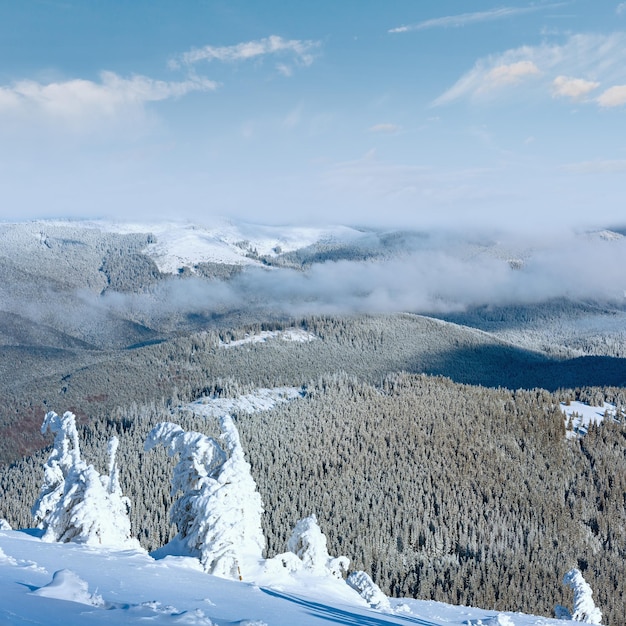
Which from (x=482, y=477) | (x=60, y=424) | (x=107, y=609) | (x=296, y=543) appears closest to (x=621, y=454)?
(x=482, y=477)

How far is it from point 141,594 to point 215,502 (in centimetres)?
746

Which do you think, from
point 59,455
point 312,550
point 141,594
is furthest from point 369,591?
point 59,455

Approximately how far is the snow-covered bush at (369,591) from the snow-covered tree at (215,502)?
1191cm

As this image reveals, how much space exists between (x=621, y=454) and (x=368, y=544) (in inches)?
4184

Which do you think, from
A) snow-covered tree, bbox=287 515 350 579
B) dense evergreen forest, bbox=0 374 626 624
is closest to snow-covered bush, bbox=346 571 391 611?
snow-covered tree, bbox=287 515 350 579

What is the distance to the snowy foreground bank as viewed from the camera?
19531 mm

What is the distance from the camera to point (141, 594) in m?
23.2

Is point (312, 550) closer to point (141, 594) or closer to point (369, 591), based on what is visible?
point (369, 591)

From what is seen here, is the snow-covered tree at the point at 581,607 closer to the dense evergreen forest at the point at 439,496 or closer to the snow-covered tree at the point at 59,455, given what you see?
the dense evergreen forest at the point at 439,496

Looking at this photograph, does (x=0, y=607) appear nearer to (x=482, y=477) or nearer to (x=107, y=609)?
(x=107, y=609)

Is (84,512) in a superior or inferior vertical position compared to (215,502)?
inferior

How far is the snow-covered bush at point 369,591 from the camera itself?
39.3 m

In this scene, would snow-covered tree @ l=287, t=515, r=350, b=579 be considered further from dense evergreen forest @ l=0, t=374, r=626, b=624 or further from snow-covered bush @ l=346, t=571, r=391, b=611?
dense evergreen forest @ l=0, t=374, r=626, b=624

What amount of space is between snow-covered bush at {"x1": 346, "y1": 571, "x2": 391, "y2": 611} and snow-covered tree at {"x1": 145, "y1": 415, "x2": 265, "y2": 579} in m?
11.9
